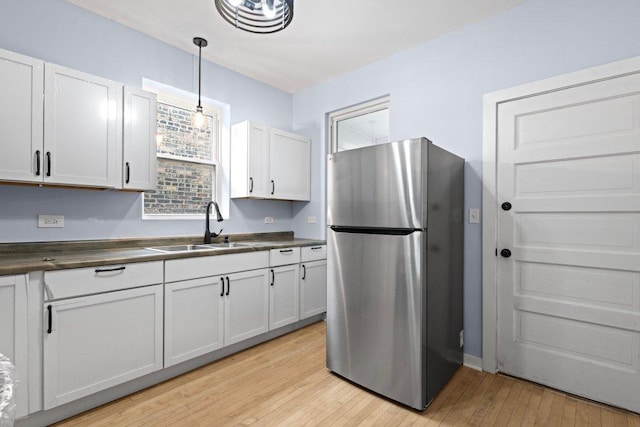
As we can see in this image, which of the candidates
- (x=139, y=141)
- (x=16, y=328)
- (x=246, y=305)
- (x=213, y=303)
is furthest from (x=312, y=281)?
(x=16, y=328)

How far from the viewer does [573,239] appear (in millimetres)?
2145

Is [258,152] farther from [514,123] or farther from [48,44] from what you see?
[514,123]

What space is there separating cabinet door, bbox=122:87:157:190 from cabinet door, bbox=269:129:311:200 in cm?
125

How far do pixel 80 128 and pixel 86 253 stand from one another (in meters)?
0.86

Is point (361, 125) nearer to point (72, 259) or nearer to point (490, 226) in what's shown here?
point (490, 226)

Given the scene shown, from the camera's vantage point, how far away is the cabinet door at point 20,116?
190 cm

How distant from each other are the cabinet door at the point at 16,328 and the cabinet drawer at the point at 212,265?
0.74m

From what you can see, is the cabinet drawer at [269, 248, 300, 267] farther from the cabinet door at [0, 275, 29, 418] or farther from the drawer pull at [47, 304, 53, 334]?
the cabinet door at [0, 275, 29, 418]

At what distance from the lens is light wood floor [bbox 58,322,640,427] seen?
1.87 m

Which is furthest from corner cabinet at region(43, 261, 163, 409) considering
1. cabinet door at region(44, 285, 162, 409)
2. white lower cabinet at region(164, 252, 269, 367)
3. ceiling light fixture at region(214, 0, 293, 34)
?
ceiling light fixture at region(214, 0, 293, 34)

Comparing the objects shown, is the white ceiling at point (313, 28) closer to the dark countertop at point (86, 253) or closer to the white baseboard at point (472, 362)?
the dark countertop at point (86, 253)

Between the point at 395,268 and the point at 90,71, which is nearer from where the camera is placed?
the point at 395,268

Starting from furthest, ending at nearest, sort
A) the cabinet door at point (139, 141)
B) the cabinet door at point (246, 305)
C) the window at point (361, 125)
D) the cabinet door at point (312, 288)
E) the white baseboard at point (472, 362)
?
the window at point (361, 125) < the cabinet door at point (312, 288) < the cabinet door at point (246, 305) < the white baseboard at point (472, 362) < the cabinet door at point (139, 141)

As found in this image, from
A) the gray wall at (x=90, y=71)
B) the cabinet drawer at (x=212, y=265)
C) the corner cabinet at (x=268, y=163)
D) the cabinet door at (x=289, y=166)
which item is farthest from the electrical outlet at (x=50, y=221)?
the cabinet door at (x=289, y=166)
